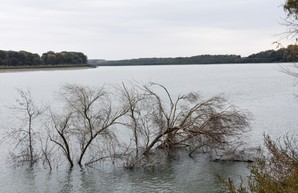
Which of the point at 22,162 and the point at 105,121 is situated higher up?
the point at 105,121

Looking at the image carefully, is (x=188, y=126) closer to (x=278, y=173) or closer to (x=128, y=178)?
(x=128, y=178)

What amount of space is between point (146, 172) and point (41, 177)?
16.1ft

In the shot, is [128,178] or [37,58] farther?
[37,58]

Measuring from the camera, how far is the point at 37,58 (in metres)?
141

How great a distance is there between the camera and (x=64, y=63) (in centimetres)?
15150

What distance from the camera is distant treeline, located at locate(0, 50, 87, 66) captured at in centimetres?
13225

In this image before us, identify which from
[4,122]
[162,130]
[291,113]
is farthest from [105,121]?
[291,113]

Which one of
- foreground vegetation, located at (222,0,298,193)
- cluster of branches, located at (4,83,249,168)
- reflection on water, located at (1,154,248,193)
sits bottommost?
reflection on water, located at (1,154,248,193)

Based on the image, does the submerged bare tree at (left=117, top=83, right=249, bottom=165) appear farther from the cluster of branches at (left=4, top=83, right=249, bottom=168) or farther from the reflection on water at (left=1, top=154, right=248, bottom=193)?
the reflection on water at (left=1, top=154, right=248, bottom=193)

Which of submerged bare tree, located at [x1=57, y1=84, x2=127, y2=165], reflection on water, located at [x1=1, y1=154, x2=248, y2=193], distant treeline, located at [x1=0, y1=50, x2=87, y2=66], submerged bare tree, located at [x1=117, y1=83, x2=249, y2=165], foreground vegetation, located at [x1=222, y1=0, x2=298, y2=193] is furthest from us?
distant treeline, located at [x1=0, y1=50, x2=87, y2=66]

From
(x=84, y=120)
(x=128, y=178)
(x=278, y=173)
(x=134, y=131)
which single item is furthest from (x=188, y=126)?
(x=278, y=173)

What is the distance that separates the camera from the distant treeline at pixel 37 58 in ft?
434

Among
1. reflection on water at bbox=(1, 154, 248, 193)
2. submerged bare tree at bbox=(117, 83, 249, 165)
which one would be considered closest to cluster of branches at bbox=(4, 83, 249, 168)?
submerged bare tree at bbox=(117, 83, 249, 165)

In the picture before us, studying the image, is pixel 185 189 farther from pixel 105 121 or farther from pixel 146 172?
pixel 105 121
